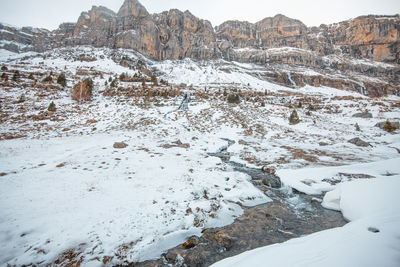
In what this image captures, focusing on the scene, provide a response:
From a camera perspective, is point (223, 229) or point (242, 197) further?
point (242, 197)

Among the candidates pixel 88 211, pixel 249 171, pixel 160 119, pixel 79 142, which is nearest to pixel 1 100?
pixel 79 142

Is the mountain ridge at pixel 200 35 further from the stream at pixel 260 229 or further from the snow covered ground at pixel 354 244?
the snow covered ground at pixel 354 244

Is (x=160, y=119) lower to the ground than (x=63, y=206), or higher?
higher

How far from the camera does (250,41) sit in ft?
432

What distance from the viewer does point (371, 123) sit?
62.8 feet

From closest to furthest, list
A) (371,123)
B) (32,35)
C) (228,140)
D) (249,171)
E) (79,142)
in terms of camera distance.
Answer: (249,171)
(79,142)
(228,140)
(371,123)
(32,35)

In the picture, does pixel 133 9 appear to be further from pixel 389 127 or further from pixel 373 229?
pixel 373 229

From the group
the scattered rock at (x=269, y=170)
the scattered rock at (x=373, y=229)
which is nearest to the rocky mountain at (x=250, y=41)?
the scattered rock at (x=269, y=170)

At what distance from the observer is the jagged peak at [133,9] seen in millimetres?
104000

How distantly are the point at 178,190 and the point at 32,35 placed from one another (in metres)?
193

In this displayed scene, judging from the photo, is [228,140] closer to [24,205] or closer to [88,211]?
[88,211]

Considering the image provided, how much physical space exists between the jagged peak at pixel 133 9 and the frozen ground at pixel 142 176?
377ft

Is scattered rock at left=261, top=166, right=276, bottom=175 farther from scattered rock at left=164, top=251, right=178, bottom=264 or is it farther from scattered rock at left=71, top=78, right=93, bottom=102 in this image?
scattered rock at left=71, top=78, right=93, bottom=102

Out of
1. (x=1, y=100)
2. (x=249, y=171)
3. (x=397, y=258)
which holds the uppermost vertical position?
(x=1, y=100)
